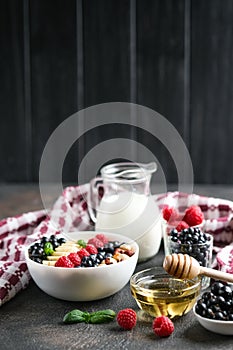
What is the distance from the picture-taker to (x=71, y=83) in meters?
4.17

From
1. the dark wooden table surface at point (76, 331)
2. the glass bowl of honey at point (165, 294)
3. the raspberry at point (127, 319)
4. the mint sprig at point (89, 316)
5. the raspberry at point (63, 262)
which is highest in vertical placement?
the raspberry at point (63, 262)

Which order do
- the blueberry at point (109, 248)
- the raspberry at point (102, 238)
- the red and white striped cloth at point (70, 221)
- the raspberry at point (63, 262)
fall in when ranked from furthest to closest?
1. the red and white striped cloth at point (70, 221)
2. the raspberry at point (102, 238)
3. the blueberry at point (109, 248)
4. the raspberry at point (63, 262)

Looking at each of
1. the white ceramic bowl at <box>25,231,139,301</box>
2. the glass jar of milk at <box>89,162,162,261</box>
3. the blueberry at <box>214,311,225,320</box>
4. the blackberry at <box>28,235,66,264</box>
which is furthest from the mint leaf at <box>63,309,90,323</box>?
the glass jar of milk at <box>89,162,162,261</box>

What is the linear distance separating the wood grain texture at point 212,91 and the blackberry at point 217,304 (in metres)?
2.46

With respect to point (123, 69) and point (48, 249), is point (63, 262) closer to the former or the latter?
point (48, 249)

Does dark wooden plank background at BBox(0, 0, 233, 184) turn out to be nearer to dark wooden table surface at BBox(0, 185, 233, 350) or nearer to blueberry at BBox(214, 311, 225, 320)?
dark wooden table surface at BBox(0, 185, 233, 350)

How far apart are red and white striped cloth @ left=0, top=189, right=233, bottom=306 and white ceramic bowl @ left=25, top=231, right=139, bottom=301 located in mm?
219

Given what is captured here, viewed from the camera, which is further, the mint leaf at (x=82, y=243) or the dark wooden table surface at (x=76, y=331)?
the mint leaf at (x=82, y=243)

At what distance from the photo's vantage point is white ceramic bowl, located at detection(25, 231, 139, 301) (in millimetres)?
1821

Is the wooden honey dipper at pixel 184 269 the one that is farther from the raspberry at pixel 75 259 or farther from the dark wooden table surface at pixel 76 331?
the raspberry at pixel 75 259

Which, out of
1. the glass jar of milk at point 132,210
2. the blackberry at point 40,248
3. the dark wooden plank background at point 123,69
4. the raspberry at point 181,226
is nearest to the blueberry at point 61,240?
the blackberry at point 40,248

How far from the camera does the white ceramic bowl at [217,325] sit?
1.63 metres

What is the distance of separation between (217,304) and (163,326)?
0.48ft

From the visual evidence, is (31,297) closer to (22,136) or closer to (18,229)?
(18,229)
